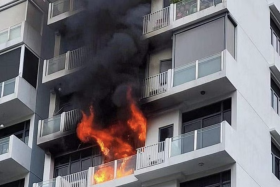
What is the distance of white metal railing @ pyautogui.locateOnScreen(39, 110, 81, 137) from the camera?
168 ft

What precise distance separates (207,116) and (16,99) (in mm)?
10211

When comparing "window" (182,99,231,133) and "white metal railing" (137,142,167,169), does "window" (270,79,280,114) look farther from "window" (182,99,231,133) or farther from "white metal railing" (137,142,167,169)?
"white metal railing" (137,142,167,169)

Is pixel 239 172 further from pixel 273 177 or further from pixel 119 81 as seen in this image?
pixel 119 81

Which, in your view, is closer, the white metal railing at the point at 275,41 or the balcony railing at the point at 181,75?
the balcony railing at the point at 181,75

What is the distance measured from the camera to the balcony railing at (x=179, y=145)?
46.3m

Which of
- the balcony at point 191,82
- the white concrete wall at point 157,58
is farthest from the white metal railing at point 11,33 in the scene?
the balcony at point 191,82

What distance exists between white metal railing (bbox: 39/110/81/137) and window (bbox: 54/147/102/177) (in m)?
1.31

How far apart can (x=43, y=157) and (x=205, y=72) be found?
10.1 m

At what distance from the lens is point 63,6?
2165 inches

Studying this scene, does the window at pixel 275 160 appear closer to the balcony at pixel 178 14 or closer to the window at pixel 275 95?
the window at pixel 275 95

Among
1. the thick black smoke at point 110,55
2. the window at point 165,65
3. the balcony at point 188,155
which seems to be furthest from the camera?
the thick black smoke at point 110,55

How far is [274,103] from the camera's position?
52094mm

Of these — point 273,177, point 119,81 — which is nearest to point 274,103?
point 273,177

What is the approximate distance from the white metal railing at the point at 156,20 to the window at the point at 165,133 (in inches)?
201
